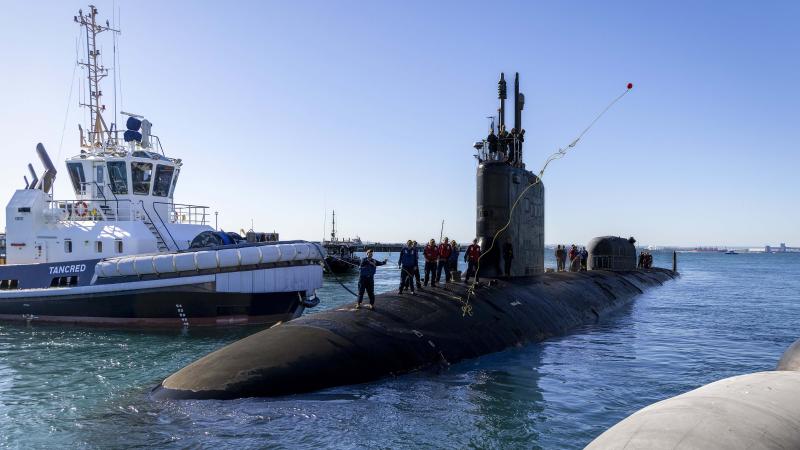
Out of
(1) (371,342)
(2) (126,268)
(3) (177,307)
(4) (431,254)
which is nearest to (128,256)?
(2) (126,268)

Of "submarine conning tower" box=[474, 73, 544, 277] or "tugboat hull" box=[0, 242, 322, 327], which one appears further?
"tugboat hull" box=[0, 242, 322, 327]

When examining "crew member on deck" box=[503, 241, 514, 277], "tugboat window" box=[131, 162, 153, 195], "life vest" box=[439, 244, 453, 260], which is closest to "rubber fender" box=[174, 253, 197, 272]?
"tugboat window" box=[131, 162, 153, 195]

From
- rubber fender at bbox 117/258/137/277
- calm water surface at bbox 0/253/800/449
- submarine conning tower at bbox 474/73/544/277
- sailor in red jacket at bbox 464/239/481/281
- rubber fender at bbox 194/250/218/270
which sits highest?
submarine conning tower at bbox 474/73/544/277

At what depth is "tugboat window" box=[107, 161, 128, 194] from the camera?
24.8m

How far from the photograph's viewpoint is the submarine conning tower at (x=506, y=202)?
17.5 m

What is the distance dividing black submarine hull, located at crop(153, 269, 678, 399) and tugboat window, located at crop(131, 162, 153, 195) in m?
15.3

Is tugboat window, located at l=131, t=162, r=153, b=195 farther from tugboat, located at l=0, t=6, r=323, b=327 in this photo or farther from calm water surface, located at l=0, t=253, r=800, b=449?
calm water surface, located at l=0, t=253, r=800, b=449

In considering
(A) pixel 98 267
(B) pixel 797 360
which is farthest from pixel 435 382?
(A) pixel 98 267

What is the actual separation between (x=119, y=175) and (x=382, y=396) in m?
19.4

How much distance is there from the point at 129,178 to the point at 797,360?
78.4 ft

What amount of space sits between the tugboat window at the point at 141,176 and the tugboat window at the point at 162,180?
0.33 meters

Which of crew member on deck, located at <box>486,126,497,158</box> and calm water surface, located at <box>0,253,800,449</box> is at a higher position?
crew member on deck, located at <box>486,126,497,158</box>

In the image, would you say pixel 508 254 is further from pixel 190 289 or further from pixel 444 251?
pixel 190 289

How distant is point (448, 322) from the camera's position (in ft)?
42.8
